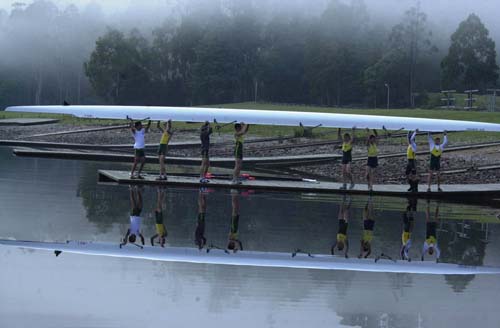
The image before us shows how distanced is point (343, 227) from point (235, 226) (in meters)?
1.90

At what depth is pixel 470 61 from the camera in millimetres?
81125

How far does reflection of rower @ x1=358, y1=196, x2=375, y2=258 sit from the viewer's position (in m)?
13.8

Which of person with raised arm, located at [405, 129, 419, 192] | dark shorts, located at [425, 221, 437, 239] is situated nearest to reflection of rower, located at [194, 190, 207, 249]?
dark shorts, located at [425, 221, 437, 239]

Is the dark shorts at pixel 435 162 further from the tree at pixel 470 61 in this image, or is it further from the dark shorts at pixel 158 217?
the tree at pixel 470 61

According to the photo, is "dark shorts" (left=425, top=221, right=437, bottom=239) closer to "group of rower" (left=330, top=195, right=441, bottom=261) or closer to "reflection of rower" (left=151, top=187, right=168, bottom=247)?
"group of rower" (left=330, top=195, right=441, bottom=261)

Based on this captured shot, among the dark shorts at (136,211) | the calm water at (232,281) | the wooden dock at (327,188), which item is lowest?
the calm water at (232,281)

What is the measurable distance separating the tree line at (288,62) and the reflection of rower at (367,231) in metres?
56.9

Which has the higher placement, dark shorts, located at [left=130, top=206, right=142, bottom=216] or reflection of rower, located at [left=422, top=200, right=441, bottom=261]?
dark shorts, located at [left=130, top=206, right=142, bottom=216]

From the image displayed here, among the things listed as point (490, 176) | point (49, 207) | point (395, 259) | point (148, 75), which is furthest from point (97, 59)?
point (395, 259)

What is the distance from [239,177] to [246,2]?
272 ft

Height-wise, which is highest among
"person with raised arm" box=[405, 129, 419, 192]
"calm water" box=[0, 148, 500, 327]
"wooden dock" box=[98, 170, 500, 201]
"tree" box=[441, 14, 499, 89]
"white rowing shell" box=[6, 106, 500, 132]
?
"tree" box=[441, 14, 499, 89]

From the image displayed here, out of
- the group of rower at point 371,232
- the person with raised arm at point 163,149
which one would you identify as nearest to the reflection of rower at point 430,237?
the group of rower at point 371,232

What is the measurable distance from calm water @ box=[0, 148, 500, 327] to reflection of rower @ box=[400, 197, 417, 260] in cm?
12

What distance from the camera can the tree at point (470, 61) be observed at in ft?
266
